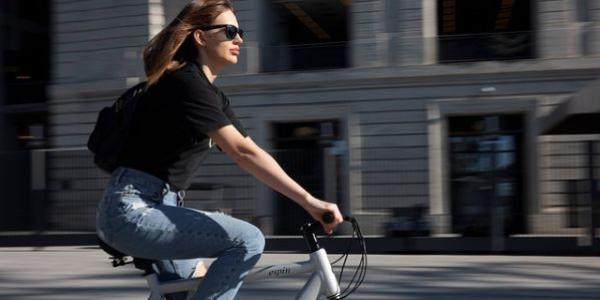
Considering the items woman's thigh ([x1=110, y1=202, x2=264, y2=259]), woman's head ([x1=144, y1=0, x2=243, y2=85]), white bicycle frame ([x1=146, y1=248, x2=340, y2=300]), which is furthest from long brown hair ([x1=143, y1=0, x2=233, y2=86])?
white bicycle frame ([x1=146, y1=248, x2=340, y2=300])

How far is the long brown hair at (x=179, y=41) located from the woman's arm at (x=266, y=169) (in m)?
0.31

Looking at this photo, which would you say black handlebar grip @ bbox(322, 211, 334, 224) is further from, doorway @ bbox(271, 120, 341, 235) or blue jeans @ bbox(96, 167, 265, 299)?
doorway @ bbox(271, 120, 341, 235)

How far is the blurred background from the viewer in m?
14.2

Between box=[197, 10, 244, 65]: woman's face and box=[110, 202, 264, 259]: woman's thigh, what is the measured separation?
0.56 meters

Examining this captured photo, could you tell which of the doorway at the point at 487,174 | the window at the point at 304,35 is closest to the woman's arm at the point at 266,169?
the doorway at the point at 487,174

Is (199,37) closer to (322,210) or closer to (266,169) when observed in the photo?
(266,169)

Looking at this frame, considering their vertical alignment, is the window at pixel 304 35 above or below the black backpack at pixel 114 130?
above

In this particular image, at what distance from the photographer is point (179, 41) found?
2.72 meters

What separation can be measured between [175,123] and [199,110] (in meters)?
0.10

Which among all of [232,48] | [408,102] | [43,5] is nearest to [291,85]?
[408,102]

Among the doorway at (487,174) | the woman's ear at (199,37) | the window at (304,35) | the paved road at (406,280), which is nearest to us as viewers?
the woman's ear at (199,37)

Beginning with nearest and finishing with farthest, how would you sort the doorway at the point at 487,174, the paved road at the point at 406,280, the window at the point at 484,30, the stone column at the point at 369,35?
the paved road at the point at 406,280 < the doorway at the point at 487,174 < the window at the point at 484,30 < the stone column at the point at 369,35

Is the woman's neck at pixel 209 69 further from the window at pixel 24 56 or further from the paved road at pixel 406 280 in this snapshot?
the window at pixel 24 56

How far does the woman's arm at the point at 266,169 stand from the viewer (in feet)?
8.41
